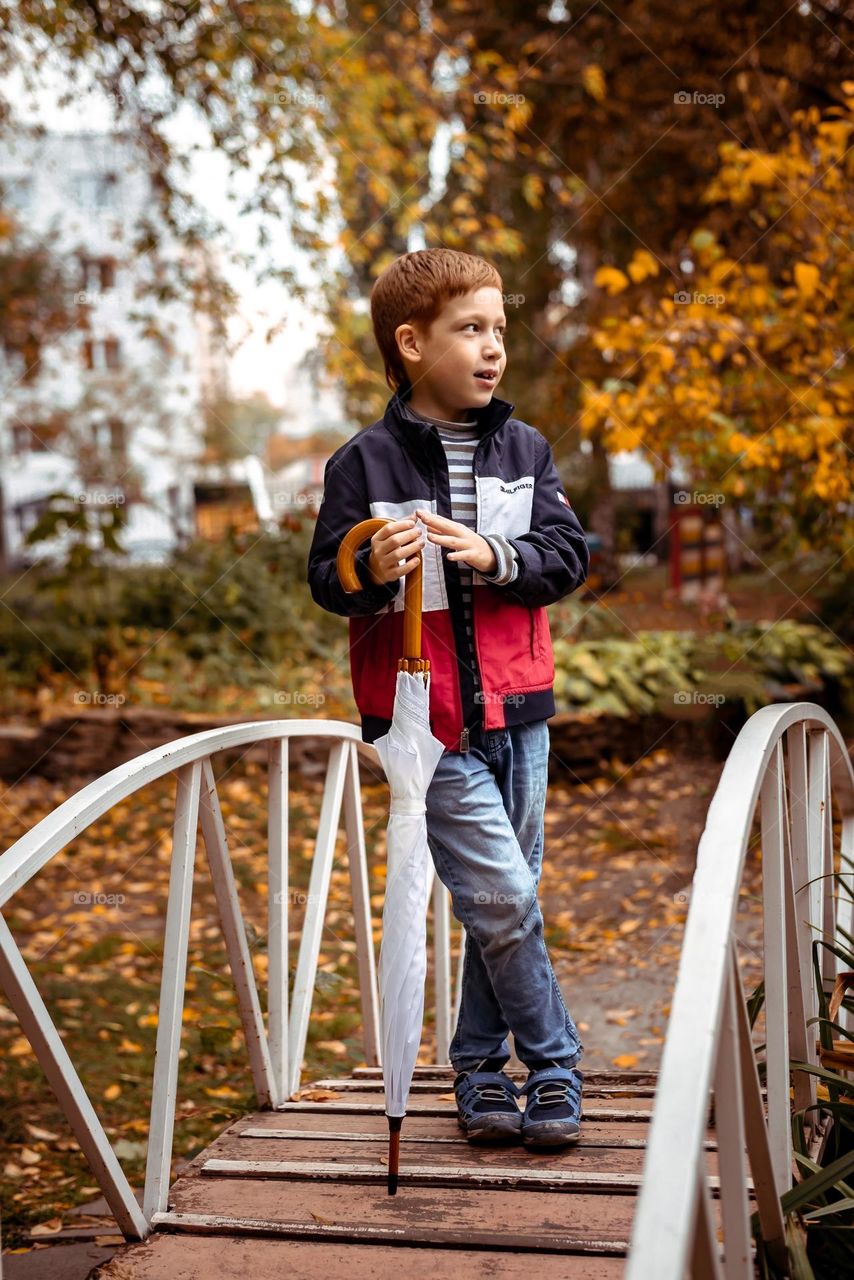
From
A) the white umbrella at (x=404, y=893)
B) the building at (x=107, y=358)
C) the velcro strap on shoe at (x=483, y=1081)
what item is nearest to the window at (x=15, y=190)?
the building at (x=107, y=358)

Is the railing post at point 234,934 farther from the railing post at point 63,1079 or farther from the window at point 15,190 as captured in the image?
the window at point 15,190

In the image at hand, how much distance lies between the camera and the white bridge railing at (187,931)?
1574mm

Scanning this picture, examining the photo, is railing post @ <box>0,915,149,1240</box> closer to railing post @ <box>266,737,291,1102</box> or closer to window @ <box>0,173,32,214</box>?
railing post @ <box>266,737,291,1102</box>

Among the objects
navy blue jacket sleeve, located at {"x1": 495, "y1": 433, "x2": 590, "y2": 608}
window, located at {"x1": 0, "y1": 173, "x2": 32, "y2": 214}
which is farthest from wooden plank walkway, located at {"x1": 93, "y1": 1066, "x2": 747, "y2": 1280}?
window, located at {"x1": 0, "y1": 173, "x2": 32, "y2": 214}

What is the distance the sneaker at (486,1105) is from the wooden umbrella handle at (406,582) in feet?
2.52

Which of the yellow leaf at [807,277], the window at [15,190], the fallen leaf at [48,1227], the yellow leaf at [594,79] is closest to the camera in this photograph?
the fallen leaf at [48,1227]

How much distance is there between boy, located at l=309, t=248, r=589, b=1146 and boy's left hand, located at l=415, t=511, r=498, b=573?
0.6 inches

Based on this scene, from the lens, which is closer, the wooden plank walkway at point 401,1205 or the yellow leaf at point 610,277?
the wooden plank walkway at point 401,1205

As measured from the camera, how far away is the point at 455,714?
2.10m

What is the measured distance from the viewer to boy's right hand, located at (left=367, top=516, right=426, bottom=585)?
1913 mm

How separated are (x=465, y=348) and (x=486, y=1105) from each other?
1.30 meters

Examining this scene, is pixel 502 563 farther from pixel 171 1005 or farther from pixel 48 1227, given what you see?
pixel 48 1227

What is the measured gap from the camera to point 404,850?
1.95 m

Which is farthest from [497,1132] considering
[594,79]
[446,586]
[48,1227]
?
[594,79]
